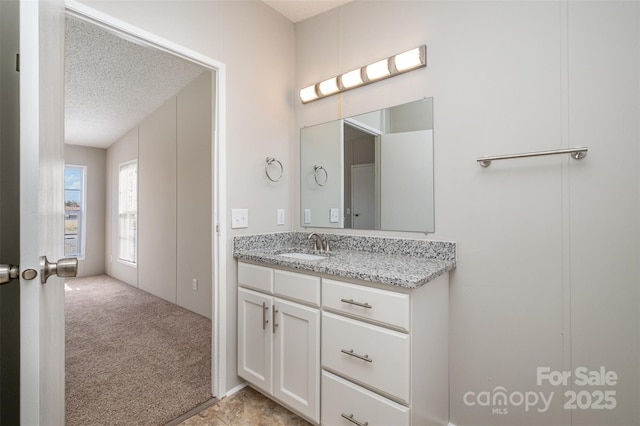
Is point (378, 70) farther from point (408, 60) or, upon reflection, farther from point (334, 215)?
point (334, 215)

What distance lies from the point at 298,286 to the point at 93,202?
6056mm

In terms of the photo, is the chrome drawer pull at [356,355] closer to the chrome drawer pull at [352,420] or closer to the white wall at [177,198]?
the chrome drawer pull at [352,420]

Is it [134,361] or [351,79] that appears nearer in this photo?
[351,79]

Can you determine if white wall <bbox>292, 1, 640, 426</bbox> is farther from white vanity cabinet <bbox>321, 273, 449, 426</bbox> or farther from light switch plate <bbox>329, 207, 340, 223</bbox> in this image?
light switch plate <bbox>329, 207, 340, 223</bbox>

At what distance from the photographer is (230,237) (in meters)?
1.98

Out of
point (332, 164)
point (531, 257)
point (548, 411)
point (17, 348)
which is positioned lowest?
point (548, 411)

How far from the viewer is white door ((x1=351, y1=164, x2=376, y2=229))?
204 cm

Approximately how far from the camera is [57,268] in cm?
66

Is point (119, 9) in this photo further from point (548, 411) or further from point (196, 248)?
point (548, 411)

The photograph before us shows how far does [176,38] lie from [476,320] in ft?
7.52

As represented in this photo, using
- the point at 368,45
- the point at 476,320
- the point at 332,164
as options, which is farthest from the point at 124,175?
the point at 476,320

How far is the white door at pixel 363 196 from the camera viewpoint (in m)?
2.04

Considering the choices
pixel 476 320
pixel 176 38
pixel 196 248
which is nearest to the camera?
pixel 476 320

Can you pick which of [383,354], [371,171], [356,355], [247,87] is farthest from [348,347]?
[247,87]
